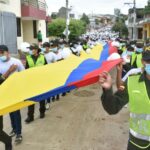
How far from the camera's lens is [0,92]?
448 centimetres

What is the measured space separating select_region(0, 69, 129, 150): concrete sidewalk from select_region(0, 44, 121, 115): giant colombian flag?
167 cm

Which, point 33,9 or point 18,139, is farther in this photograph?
point 33,9

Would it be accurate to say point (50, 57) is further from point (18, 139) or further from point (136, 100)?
point (136, 100)

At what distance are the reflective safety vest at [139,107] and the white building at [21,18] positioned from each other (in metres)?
14.9

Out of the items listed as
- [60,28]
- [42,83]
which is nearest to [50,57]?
[42,83]

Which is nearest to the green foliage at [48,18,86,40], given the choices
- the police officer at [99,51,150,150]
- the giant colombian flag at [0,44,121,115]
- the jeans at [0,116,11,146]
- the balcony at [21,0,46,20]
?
the balcony at [21,0,46,20]

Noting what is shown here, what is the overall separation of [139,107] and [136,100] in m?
0.07

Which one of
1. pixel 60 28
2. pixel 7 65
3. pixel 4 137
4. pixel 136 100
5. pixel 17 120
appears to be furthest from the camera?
pixel 60 28

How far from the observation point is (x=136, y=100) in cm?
316

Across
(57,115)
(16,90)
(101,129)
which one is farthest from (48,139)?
(16,90)

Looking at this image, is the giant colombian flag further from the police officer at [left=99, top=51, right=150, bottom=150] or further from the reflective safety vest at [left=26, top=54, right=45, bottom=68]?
the reflective safety vest at [left=26, top=54, right=45, bottom=68]

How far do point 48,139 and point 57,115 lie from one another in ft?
5.86

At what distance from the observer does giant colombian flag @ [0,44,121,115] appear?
3.98 m

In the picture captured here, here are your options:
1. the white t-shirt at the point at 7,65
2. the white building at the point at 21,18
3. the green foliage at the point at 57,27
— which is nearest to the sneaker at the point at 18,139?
the white t-shirt at the point at 7,65
